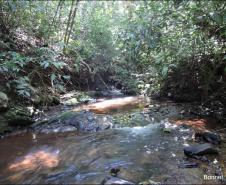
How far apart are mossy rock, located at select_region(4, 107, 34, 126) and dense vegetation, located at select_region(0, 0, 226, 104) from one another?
61 cm

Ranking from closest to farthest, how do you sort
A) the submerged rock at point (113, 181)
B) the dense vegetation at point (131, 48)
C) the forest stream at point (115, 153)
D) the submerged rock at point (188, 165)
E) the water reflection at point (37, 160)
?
the submerged rock at point (113, 181) < the forest stream at point (115, 153) < the submerged rock at point (188, 165) < the water reflection at point (37, 160) < the dense vegetation at point (131, 48)

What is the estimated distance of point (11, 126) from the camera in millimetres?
5879

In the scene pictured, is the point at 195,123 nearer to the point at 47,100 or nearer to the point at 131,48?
the point at 47,100

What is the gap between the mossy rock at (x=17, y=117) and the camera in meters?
5.90

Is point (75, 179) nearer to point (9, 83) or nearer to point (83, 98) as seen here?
point (9, 83)

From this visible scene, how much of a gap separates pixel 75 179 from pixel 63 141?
167 centimetres

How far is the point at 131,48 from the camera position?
9.34 metres

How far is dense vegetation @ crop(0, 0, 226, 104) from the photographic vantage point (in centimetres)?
667

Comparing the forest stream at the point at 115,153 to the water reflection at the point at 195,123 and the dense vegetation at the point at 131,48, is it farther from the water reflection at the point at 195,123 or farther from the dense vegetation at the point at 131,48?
the dense vegetation at the point at 131,48

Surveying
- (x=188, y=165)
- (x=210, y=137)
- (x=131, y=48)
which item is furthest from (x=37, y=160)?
(x=131, y=48)

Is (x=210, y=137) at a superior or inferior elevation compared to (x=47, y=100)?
inferior

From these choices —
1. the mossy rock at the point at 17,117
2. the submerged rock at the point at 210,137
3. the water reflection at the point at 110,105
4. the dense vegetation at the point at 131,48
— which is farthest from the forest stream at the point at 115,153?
the dense vegetation at the point at 131,48

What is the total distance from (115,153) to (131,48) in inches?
216

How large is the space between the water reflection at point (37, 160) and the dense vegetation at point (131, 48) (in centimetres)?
247
